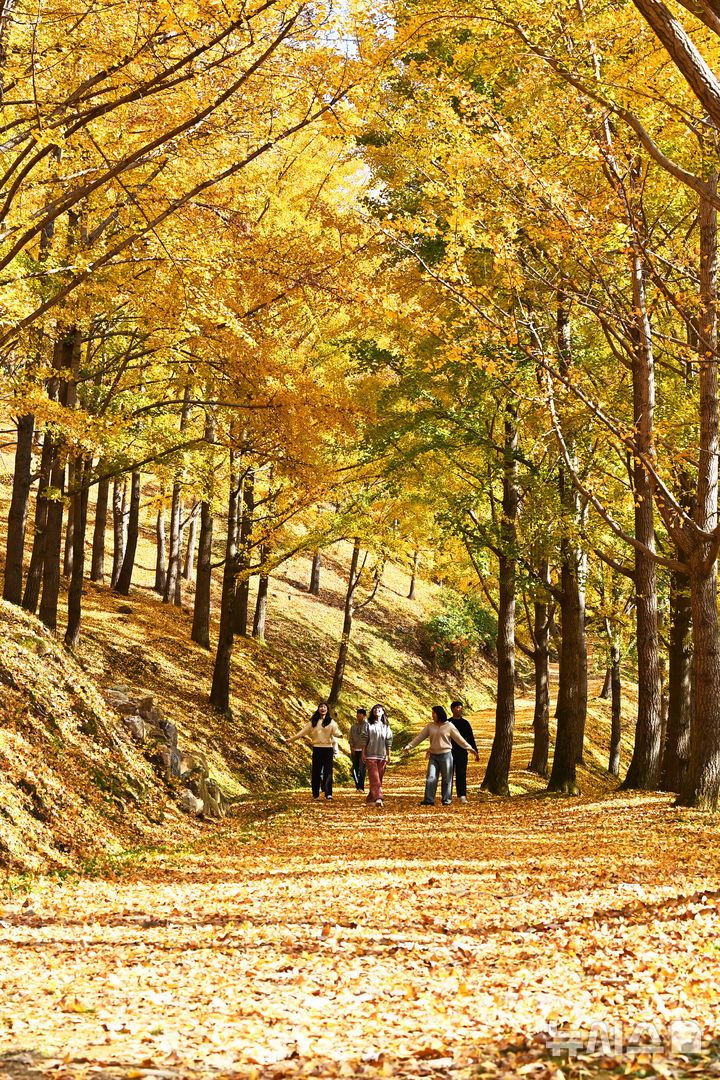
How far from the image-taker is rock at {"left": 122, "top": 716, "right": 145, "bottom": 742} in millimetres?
12625

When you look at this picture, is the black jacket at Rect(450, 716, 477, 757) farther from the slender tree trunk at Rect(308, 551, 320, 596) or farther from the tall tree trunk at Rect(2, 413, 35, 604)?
the slender tree trunk at Rect(308, 551, 320, 596)

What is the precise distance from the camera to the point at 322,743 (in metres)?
15.2

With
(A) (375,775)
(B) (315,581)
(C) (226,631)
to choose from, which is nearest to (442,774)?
(A) (375,775)

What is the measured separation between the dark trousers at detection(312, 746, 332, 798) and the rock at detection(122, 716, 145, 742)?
140 inches

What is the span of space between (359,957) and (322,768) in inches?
412

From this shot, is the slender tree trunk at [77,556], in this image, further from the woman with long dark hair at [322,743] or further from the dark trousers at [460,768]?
the dark trousers at [460,768]

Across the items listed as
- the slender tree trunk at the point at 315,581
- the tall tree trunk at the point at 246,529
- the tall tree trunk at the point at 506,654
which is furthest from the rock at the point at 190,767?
the slender tree trunk at the point at 315,581

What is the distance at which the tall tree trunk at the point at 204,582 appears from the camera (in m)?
20.4

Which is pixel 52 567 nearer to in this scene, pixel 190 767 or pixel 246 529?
pixel 190 767

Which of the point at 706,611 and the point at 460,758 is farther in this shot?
the point at 460,758

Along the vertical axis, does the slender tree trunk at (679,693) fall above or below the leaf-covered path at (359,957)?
above

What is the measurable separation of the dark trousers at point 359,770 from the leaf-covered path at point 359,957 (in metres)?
8.02

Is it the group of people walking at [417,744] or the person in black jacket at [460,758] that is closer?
the group of people walking at [417,744]

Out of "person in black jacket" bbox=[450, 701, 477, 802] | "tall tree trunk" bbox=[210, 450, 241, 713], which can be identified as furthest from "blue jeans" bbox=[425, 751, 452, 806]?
"tall tree trunk" bbox=[210, 450, 241, 713]
